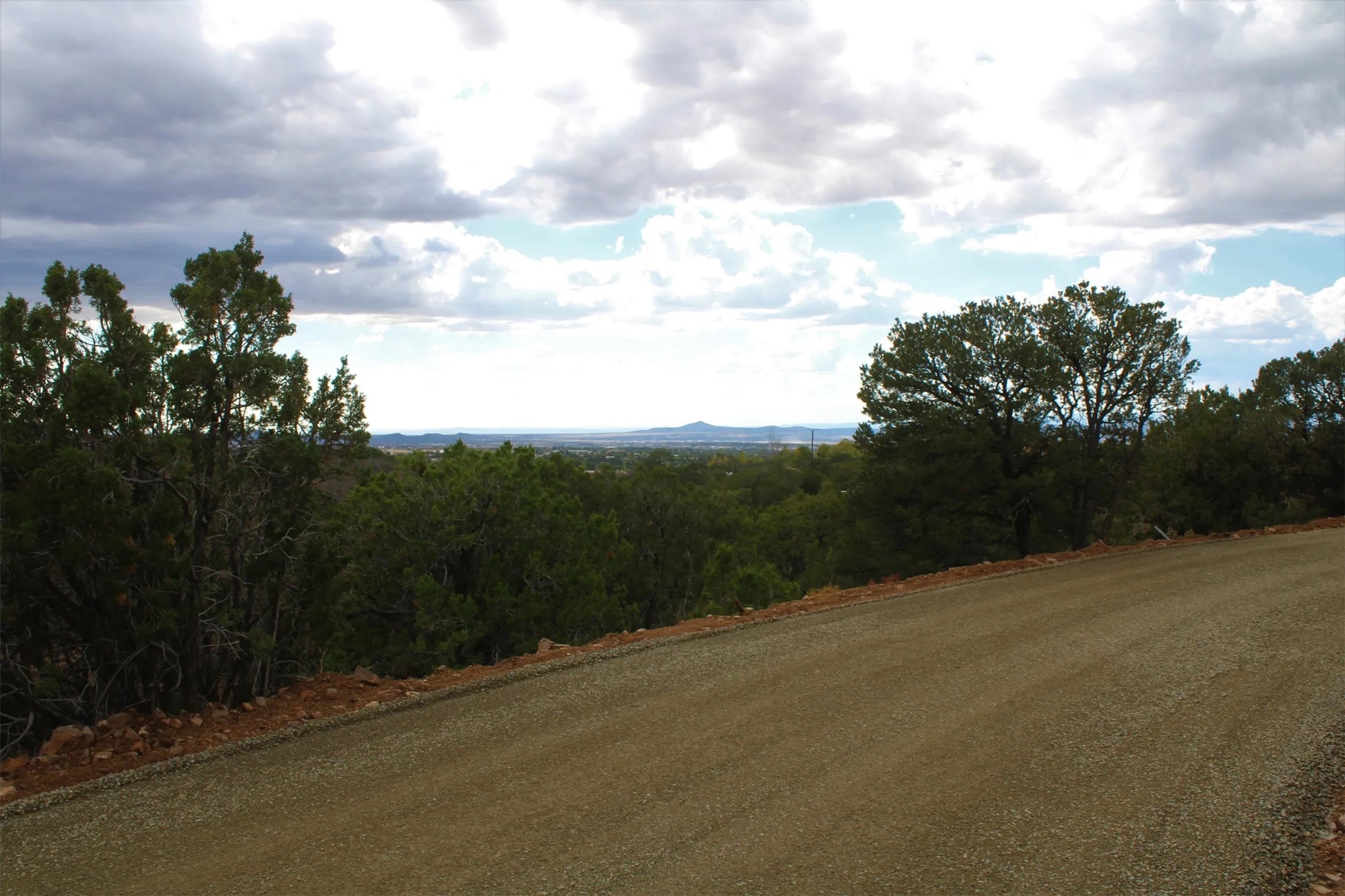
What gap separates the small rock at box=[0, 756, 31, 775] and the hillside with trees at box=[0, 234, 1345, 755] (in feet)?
2.50

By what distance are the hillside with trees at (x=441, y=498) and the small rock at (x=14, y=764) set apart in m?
0.76

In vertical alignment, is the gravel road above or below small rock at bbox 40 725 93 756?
above

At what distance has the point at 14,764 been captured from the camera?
6.27 metres

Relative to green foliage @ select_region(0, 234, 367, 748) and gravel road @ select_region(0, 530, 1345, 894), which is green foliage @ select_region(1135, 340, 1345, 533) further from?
green foliage @ select_region(0, 234, 367, 748)

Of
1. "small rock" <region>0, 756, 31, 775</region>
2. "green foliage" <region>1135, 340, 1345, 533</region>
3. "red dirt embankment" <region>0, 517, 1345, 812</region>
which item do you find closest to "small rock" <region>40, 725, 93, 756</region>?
"red dirt embankment" <region>0, 517, 1345, 812</region>

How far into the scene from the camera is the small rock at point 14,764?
617 centimetres

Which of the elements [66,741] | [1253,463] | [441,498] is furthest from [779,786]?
[1253,463]

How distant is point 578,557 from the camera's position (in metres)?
20.1

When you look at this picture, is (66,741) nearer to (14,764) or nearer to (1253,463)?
(14,764)

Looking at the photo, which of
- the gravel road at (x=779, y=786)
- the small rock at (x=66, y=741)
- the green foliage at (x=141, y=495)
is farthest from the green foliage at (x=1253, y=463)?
the small rock at (x=66, y=741)

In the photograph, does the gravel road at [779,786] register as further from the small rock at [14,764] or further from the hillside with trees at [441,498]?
the hillside with trees at [441,498]

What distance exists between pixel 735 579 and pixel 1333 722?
1599 cm

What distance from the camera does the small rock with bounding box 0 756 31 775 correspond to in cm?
617

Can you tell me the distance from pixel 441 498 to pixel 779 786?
1387 cm
